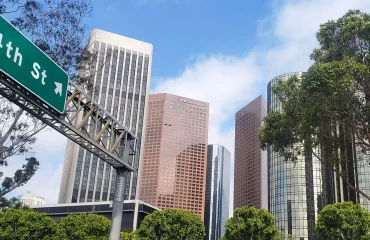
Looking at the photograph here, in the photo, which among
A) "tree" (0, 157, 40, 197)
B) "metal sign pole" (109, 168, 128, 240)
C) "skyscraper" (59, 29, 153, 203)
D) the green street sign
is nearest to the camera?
the green street sign

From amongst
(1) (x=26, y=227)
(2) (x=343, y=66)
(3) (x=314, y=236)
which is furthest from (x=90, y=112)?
(3) (x=314, y=236)

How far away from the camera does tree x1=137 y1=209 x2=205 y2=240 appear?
3322cm

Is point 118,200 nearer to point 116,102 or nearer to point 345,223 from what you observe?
point 345,223

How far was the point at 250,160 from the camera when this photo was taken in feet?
543

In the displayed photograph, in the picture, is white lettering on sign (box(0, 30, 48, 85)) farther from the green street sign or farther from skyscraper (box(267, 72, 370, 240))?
skyscraper (box(267, 72, 370, 240))

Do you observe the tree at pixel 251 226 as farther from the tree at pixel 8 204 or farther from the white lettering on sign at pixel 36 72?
the white lettering on sign at pixel 36 72

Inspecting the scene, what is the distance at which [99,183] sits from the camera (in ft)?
357

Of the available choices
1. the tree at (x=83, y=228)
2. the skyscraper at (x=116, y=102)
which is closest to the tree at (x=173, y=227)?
the tree at (x=83, y=228)

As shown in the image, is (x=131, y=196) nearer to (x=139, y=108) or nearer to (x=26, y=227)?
(x=139, y=108)

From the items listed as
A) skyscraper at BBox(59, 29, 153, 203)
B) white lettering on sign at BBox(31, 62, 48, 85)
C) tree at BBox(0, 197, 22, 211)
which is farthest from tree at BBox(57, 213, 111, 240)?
skyscraper at BBox(59, 29, 153, 203)

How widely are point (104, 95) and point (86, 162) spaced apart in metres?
20.2

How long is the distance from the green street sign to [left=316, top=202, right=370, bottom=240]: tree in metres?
25.2

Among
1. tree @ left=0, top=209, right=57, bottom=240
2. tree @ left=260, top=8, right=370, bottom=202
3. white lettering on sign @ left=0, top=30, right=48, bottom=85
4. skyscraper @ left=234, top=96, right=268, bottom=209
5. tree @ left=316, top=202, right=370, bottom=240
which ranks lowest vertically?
tree @ left=0, top=209, right=57, bottom=240

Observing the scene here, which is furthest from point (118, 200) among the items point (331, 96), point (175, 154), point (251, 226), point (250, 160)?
point (175, 154)
